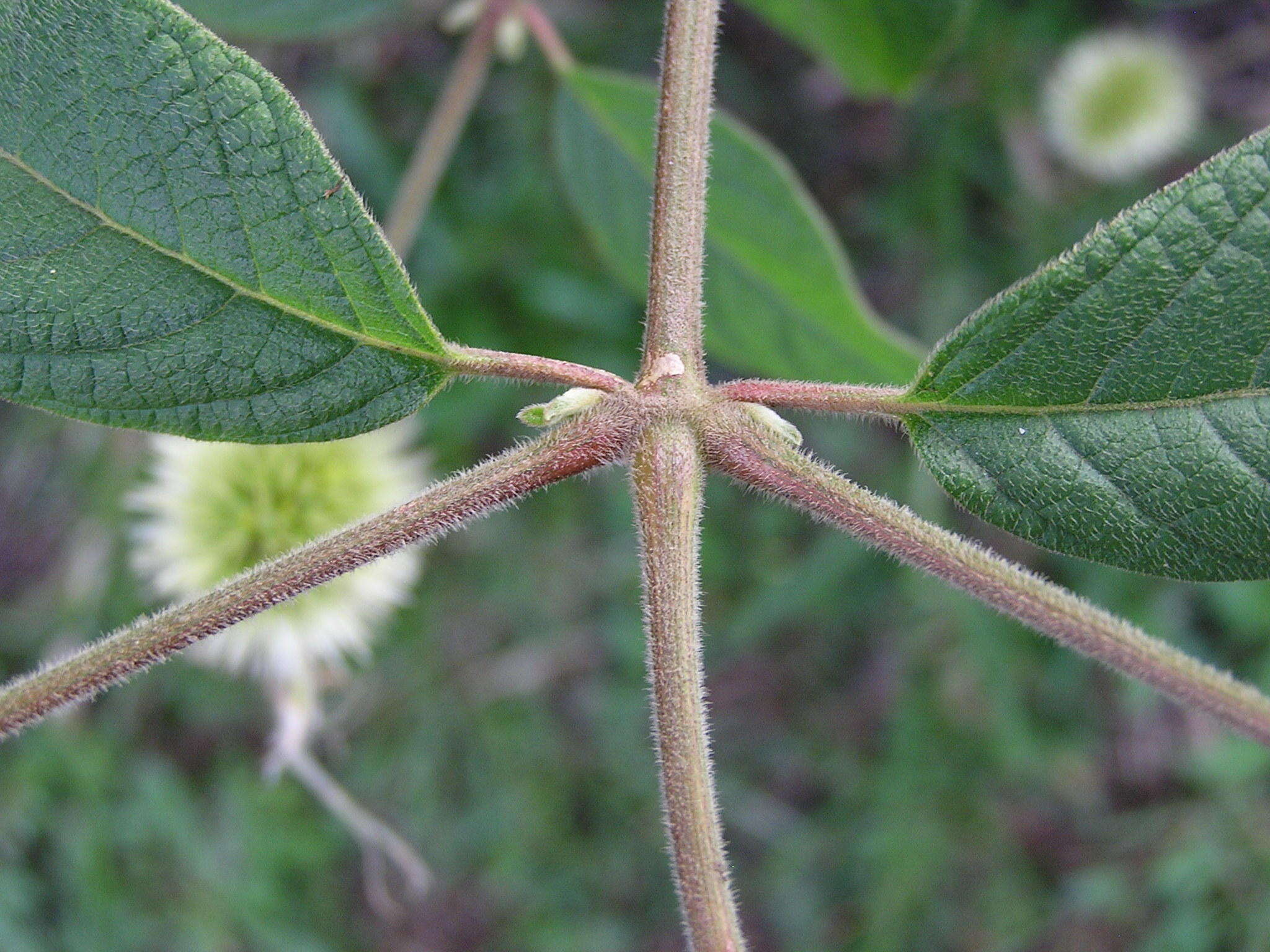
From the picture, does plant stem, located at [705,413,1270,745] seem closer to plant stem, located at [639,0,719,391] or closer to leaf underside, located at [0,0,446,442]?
plant stem, located at [639,0,719,391]

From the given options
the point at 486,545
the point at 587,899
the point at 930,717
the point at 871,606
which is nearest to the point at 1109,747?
the point at 930,717

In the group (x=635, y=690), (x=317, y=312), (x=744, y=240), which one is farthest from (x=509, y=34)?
(x=635, y=690)

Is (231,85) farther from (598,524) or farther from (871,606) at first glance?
(871,606)

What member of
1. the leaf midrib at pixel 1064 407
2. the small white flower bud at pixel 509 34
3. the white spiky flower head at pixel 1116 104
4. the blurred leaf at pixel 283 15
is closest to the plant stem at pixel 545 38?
the small white flower bud at pixel 509 34

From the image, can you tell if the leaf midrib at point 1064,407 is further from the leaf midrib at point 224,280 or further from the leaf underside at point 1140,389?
the leaf midrib at point 224,280

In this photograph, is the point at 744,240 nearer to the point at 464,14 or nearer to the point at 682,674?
the point at 464,14

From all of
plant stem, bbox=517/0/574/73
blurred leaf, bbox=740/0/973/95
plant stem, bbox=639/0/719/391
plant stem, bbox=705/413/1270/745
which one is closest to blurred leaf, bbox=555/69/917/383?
plant stem, bbox=517/0/574/73
